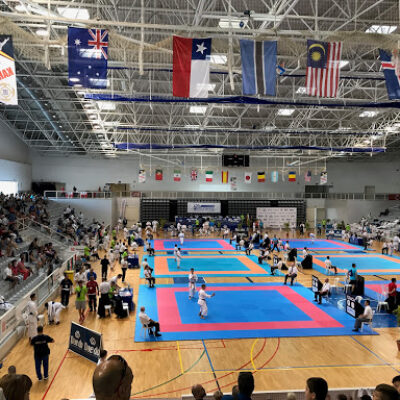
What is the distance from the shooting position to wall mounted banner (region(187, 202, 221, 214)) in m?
43.9

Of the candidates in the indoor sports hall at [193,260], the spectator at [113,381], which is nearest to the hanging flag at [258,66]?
the indoor sports hall at [193,260]

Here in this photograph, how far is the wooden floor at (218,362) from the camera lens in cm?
874

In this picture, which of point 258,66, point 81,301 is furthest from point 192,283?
point 258,66

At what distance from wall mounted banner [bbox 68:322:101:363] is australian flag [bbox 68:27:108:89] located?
284 inches

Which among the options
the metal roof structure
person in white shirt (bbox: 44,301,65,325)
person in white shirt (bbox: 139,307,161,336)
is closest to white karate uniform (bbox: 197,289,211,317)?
person in white shirt (bbox: 139,307,161,336)

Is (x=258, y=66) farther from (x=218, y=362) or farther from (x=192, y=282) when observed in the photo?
(x=192, y=282)

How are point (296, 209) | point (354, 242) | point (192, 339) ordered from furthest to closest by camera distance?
point (296, 209) < point (354, 242) < point (192, 339)

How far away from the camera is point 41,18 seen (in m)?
11.7

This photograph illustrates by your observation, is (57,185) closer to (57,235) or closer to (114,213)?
(114,213)

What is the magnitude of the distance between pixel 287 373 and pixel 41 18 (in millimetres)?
12945

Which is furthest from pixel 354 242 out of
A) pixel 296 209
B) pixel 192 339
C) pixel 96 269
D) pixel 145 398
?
pixel 145 398

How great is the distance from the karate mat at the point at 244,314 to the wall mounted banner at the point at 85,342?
183cm

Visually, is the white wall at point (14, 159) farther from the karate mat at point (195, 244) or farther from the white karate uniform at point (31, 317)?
the white karate uniform at point (31, 317)

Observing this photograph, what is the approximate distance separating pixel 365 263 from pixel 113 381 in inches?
1020
